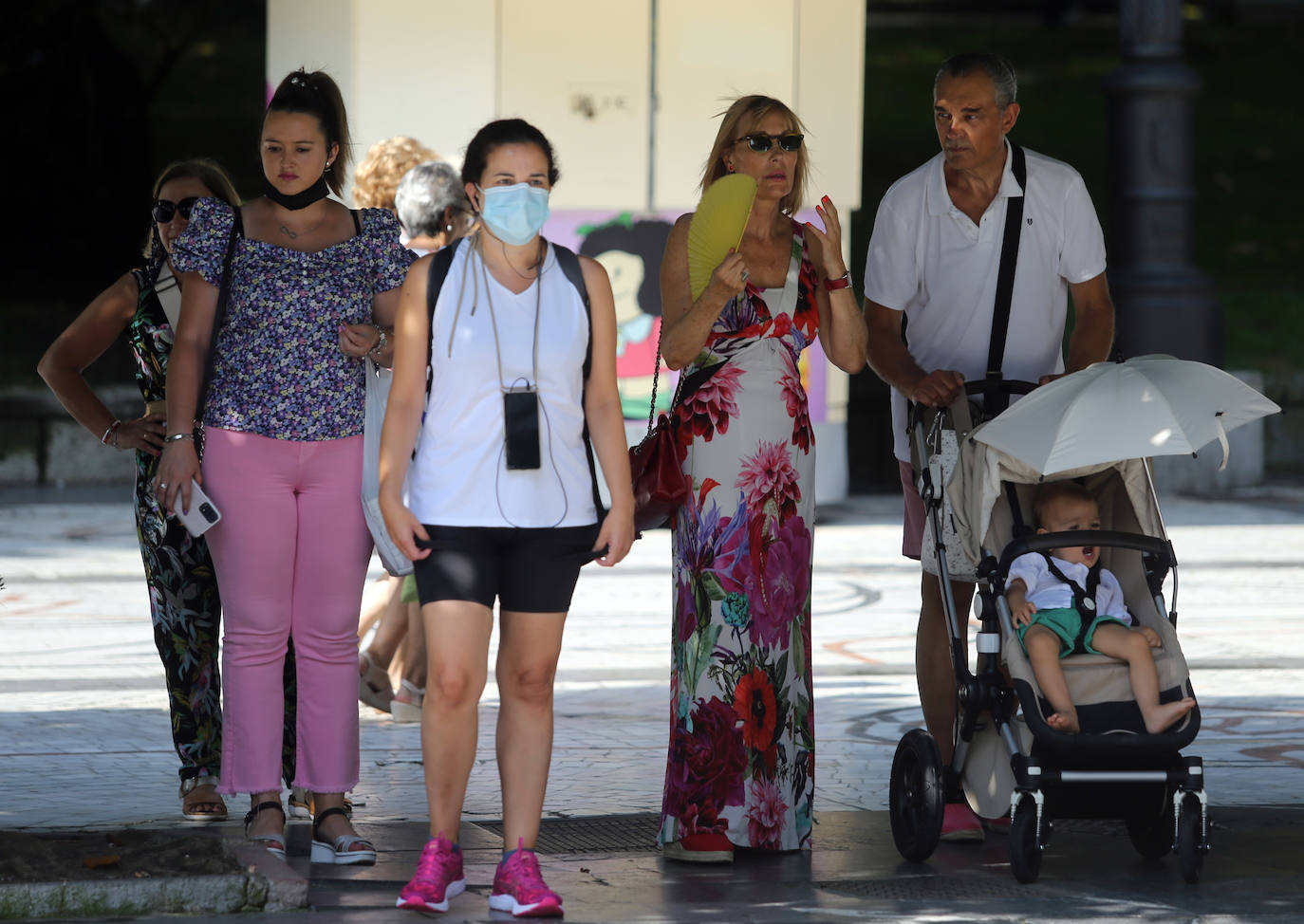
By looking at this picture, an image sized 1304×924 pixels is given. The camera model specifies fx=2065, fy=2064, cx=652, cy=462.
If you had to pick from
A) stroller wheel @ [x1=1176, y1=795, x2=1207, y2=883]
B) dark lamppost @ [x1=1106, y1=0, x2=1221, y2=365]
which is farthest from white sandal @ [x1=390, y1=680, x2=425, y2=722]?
dark lamppost @ [x1=1106, y1=0, x2=1221, y2=365]

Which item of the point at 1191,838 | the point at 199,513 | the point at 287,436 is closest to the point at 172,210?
the point at 287,436

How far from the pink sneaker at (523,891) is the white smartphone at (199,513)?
1.20 meters

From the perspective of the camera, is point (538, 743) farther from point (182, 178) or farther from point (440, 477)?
point (182, 178)

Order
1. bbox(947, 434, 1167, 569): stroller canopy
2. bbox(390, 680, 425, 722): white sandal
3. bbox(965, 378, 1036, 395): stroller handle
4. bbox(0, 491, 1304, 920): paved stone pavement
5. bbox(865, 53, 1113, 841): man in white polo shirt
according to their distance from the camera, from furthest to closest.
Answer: bbox(390, 680, 425, 722): white sandal → bbox(0, 491, 1304, 920): paved stone pavement → bbox(865, 53, 1113, 841): man in white polo shirt → bbox(965, 378, 1036, 395): stroller handle → bbox(947, 434, 1167, 569): stroller canopy

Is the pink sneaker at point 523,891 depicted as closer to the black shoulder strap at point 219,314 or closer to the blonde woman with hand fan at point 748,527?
the blonde woman with hand fan at point 748,527

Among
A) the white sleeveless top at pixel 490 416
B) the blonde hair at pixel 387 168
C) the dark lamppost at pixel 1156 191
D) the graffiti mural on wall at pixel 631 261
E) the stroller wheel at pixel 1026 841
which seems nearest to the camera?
the white sleeveless top at pixel 490 416

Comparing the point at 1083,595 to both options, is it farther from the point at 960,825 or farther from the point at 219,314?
the point at 219,314

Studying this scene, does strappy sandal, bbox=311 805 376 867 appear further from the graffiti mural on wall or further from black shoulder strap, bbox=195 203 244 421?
the graffiti mural on wall

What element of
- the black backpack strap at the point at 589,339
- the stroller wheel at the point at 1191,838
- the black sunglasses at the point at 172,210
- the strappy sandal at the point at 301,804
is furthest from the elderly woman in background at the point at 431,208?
the stroller wheel at the point at 1191,838

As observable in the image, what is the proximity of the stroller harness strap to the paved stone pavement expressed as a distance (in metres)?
0.77

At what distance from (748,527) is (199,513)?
1.48 meters

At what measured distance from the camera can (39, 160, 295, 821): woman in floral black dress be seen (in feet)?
19.9

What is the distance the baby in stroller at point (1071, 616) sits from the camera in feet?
17.7

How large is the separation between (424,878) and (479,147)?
1781 mm
